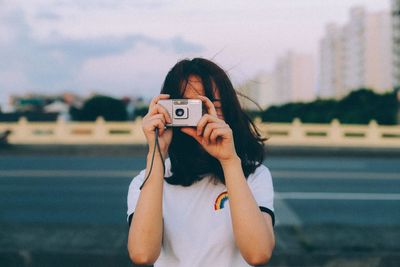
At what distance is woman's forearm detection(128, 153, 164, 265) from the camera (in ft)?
5.13

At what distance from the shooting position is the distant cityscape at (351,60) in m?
99.1

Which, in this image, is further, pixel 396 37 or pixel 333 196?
pixel 396 37

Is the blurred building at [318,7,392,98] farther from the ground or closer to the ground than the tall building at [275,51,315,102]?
farther from the ground

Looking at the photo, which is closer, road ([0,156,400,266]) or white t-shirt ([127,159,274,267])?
white t-shirt ([127,159,274,267])

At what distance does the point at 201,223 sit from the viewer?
5.32 ft

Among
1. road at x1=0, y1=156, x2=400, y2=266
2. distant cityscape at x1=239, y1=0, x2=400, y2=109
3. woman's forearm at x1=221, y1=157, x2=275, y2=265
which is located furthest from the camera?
distant cityscape at x1=239, y1=0, x2=400, y2=109

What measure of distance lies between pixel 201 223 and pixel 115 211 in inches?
233

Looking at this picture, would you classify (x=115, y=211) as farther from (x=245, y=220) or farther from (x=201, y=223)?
(x=245, y=220)

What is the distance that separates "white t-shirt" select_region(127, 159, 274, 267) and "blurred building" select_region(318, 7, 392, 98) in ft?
305

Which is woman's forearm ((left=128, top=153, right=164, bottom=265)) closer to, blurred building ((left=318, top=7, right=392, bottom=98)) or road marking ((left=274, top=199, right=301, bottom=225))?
road marking ((left=274, top=199, right=301, bottom=225))

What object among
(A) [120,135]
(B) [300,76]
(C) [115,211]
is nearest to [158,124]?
(C) [115,211]

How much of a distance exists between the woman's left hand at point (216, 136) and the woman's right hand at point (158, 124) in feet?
0.25

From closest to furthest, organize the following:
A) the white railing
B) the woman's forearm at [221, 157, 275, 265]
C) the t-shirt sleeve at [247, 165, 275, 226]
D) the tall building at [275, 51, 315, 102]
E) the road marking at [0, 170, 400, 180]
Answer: the woman's forearm at [221, 157, 275, 265] < the t-shirt sleeve at [247, 165, 275, 226] < the road marking at [0, 170, 400, 180] < the white railing < the tall building at [275, 51, 315, 102]

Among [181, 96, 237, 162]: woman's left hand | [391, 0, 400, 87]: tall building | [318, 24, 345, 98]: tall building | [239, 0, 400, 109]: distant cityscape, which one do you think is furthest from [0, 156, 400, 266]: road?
[318, 24, 345, 98]: tall building
